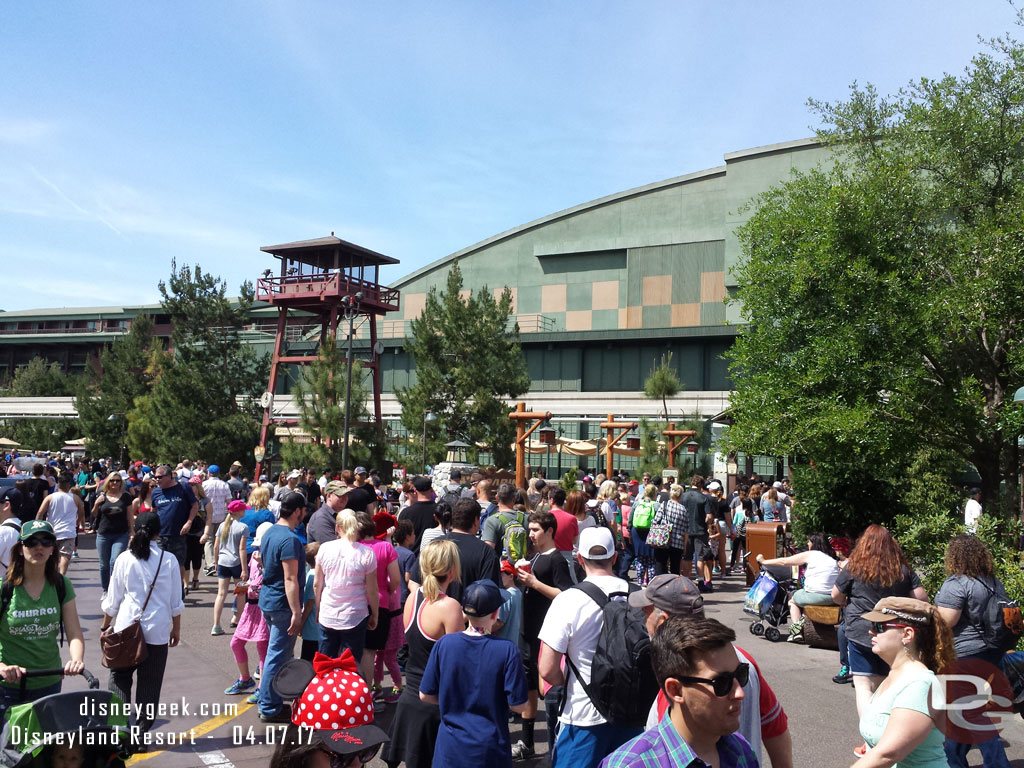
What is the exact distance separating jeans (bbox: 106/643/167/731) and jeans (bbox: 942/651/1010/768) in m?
5.25

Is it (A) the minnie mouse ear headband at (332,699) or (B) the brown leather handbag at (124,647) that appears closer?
(A) the minnie mouse ear headband at (332,699)

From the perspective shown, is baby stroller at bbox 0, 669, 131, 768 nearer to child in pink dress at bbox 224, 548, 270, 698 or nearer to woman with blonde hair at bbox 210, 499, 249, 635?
child in pink dress at bbox 224, 548, 270, 698

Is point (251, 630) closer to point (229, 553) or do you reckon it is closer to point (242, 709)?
point (242, 709)

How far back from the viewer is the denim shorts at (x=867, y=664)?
5664mm

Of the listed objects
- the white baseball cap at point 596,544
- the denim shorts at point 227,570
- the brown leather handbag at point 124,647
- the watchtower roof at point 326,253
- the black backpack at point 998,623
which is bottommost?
the denim shorts at point 227,570

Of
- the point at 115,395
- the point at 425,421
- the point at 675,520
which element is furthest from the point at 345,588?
the point at 115,395

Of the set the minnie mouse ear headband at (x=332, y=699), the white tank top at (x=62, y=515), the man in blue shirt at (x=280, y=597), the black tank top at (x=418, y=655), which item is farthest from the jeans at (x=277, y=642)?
the white tank top at (x=62, y=515)

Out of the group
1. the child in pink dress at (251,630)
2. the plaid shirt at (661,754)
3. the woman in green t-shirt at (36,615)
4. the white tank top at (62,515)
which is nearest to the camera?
the plaid shirt at (661,754)

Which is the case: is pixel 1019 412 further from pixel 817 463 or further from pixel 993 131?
pixel 993 131

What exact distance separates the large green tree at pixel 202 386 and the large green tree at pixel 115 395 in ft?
10.4

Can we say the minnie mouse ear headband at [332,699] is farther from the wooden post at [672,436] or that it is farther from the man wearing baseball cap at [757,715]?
the wooden post at [672,436]

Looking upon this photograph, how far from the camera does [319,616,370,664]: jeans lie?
6.67 metres

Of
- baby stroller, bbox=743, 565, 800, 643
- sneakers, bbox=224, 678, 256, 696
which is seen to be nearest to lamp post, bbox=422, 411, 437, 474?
baby stroller, bbox=743, 565, 800, 643

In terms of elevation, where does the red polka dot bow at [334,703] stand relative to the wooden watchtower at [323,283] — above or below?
below
